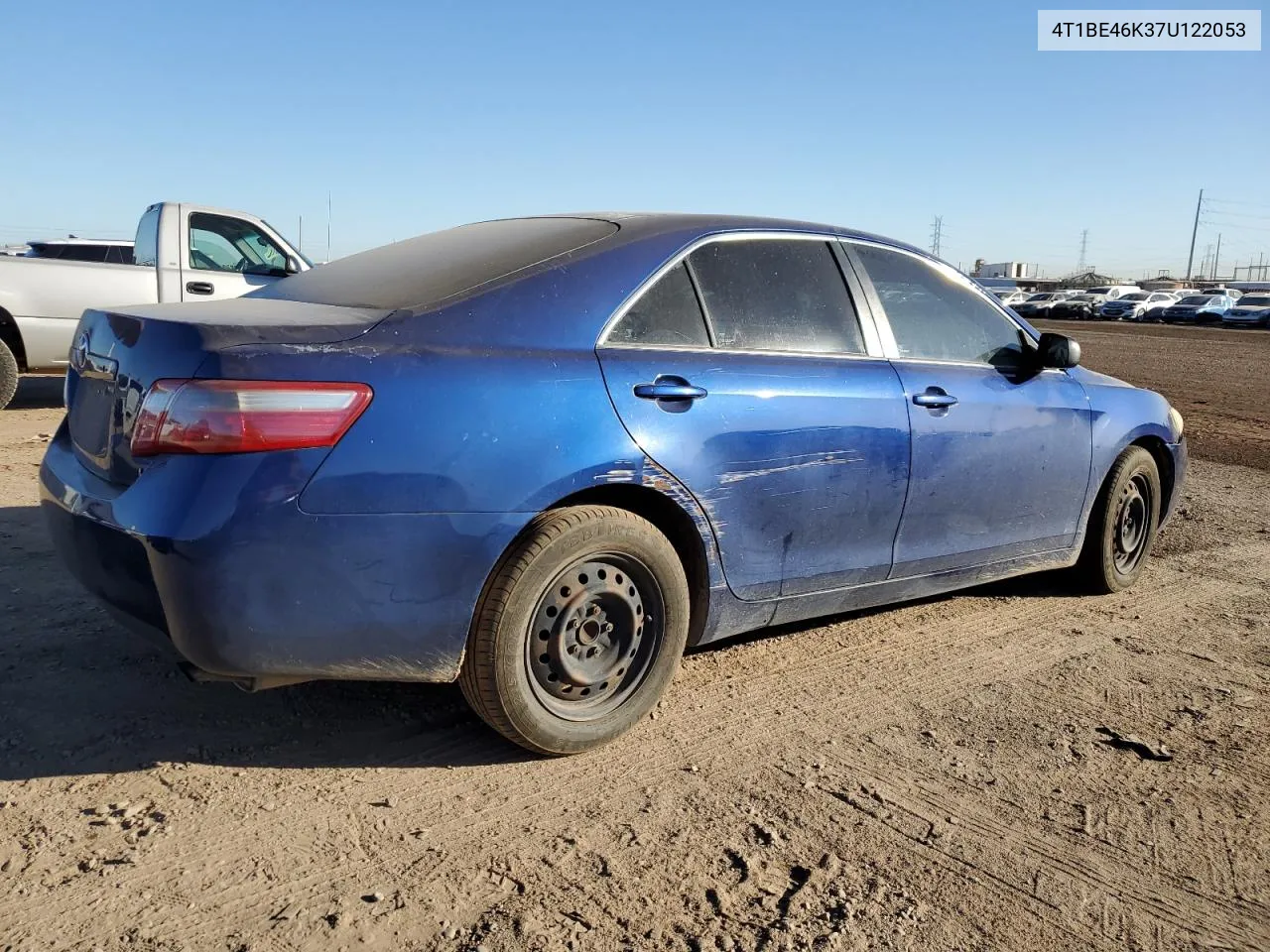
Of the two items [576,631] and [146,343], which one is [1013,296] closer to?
[576,631]

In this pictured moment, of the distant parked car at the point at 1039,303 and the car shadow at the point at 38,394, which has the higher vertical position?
the car shadow at the point at 38,394

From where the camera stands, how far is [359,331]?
2795 millimetres

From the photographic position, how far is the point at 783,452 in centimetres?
348

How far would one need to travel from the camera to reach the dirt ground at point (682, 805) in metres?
2.38

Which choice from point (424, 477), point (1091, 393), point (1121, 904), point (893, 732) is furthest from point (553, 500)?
point (1091, 393)

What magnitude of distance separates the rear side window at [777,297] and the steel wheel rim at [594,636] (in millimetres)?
860

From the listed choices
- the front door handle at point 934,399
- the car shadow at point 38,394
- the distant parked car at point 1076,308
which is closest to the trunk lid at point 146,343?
the front door handle at point 934,399

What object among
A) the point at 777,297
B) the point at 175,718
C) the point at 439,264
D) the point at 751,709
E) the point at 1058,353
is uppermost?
the point at 439,264

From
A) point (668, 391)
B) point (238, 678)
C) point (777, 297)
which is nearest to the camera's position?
point (238, 678)

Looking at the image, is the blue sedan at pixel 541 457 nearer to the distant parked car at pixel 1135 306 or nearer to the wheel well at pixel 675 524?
the wheel well at pixel 675 524

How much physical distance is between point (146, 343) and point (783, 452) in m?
1.90

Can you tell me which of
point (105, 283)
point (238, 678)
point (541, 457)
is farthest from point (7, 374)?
point (541, 457)

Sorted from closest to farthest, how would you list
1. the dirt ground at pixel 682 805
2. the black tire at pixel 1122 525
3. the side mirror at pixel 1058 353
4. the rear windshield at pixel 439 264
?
the dirt ground at pixel 682 805, the rear windshield at pixel 439 264, the side mirror at pixel 1058 353, the black tire at pixel 1122 525

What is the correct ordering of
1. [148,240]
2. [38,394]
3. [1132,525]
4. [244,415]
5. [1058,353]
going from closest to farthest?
[244,415] → [1058,353] → [1132,525] → [148,240] → [38,394]
